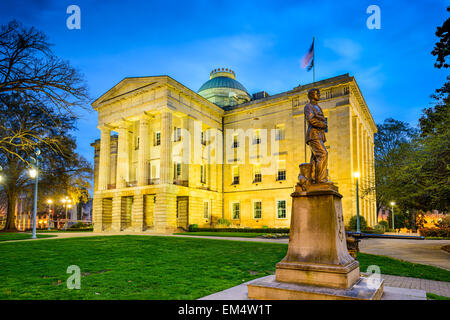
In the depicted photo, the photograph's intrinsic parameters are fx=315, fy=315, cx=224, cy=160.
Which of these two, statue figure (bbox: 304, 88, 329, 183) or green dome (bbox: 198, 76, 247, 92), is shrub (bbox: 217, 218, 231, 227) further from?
statue figure (bbox: 304, 88, 329, 183)

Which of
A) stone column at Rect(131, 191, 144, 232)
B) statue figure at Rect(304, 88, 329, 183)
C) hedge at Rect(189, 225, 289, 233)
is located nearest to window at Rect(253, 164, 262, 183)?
hedge at Rect(189, 225, 289, 233)

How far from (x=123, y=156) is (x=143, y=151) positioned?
4.10 m

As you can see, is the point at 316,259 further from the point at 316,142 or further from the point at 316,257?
the point at 316,142

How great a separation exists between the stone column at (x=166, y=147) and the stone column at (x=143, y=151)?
289 cm

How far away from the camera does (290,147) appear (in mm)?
40031

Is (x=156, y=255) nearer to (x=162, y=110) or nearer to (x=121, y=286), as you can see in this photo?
(x=121, y=286)

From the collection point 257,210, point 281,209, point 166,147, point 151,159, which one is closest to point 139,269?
point 166,147

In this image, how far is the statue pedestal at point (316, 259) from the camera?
632 cm

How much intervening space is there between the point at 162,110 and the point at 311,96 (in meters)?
30.7

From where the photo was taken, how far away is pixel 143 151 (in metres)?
38.7

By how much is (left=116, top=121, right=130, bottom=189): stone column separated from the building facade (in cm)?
13

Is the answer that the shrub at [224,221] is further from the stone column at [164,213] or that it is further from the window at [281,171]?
the window at [281,171]

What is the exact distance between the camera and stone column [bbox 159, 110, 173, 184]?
36.5 metres

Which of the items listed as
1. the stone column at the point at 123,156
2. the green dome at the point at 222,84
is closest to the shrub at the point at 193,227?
the stone column at the point at 123,156
